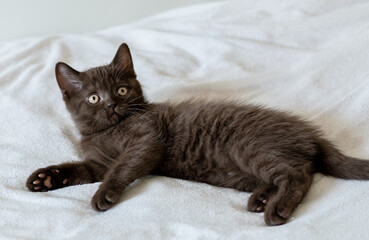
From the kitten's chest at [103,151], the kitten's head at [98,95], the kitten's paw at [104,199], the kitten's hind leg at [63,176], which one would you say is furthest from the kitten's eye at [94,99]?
the kitten's paw at [104,199]

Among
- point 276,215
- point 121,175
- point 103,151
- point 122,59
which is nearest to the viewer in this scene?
point 276,215

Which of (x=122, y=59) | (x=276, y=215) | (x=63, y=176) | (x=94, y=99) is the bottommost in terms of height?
(x=63, y=176)

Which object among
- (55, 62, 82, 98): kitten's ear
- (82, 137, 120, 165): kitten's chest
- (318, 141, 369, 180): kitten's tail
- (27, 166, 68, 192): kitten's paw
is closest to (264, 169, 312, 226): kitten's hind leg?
(318, 141, 369, 180): kitten's tail

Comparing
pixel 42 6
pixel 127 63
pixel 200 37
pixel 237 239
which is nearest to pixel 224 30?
pixel 200 37

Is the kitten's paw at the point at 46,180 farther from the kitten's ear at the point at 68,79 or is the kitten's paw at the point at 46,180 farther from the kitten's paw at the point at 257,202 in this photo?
the kitten's paw at the point at 257,202

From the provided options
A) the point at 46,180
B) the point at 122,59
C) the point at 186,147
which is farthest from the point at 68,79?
the point at 186,147

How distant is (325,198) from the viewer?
4.48ft

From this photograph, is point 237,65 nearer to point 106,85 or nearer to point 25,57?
point 106,85

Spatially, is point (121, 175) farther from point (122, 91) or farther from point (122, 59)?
point (122, 59)

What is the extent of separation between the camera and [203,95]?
2227 mm

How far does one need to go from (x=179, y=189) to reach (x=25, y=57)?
165 centimetres

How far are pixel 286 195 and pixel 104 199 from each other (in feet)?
Answer: 2.00

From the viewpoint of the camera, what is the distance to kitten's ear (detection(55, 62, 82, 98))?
6.04 ft

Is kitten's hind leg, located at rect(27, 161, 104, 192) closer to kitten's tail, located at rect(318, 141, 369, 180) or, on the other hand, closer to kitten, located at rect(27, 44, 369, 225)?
kitten, located at rect(27, 44, 369, 225)
